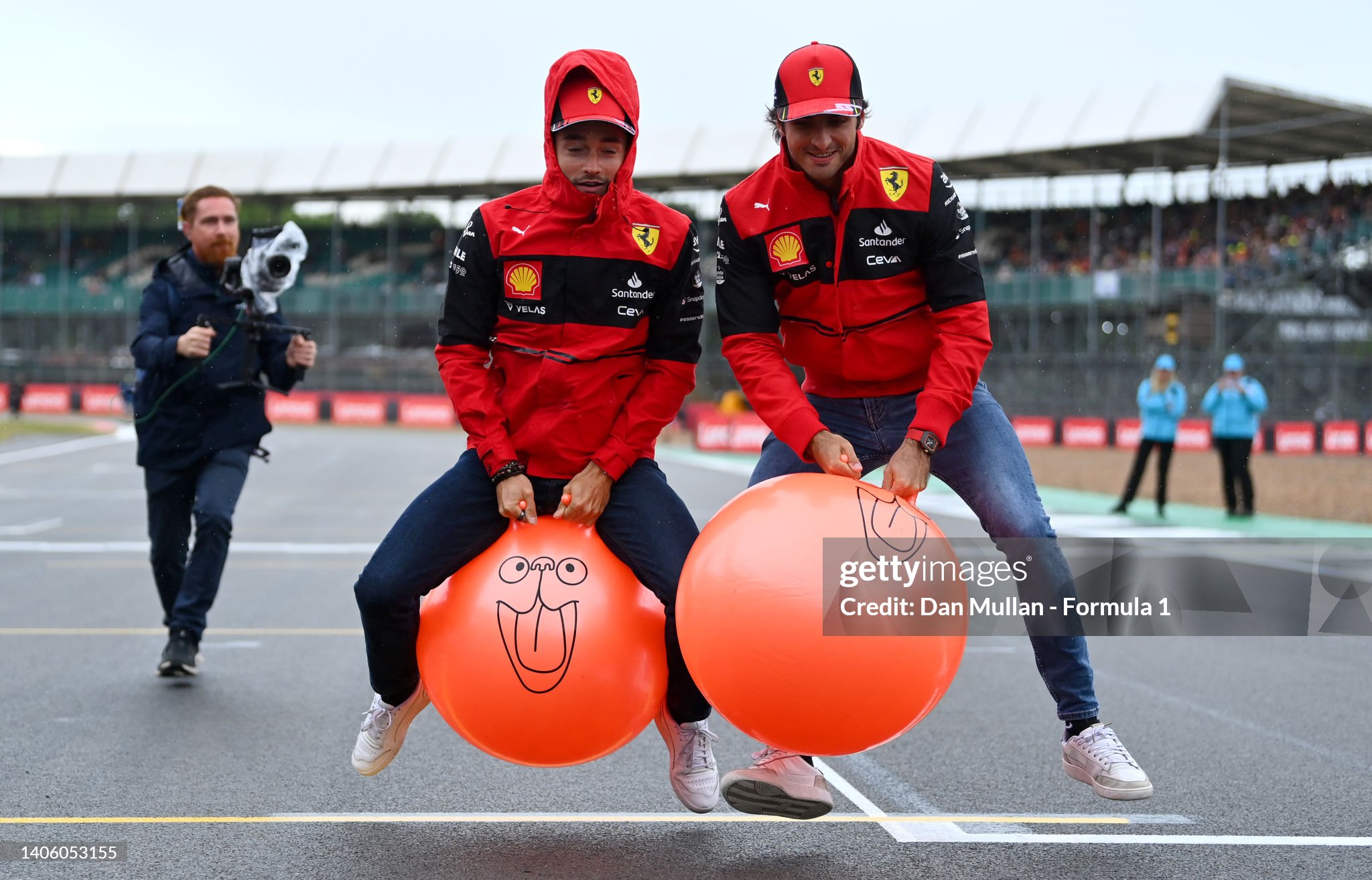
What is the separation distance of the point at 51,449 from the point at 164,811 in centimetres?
2536

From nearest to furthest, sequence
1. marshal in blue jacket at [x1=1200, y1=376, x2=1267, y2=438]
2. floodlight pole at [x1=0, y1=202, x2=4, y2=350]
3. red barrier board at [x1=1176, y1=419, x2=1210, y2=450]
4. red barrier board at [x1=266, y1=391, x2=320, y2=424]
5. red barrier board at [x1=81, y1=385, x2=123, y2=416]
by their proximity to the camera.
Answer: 1. marshal in blue jacket at [x1=1200, y1=376, x2=1267, y2=438]
2. red barrier board at [x1=1176, y1=419, x2=1210, y2=450]
3. red barrier board at [x1=266, y1=391, x2=320, y2=424]
4. red barrier board at [x1=81, y1=385, x2=123, y2=416]
5. floodlight pole at [x1=0, y1=202, x2=4, y2=350]

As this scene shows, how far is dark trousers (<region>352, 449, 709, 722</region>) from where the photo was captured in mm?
3723

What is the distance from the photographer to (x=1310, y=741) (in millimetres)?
5352

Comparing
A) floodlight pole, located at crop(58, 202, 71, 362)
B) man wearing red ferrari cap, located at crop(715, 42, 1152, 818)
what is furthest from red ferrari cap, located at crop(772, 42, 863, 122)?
floodlight pole, located at crop(58, 202, 71, 362)

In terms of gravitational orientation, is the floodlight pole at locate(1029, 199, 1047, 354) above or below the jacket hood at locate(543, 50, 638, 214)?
above

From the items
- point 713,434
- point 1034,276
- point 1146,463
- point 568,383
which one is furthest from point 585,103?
point 1034,276

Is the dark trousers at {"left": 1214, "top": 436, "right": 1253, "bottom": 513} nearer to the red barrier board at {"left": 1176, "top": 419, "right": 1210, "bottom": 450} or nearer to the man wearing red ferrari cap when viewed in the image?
the man wearing red ferrari cap

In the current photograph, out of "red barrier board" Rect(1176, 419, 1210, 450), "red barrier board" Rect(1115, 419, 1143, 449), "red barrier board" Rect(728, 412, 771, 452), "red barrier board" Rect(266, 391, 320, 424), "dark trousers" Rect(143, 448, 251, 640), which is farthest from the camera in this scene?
"red barrier board" Rect(266, 391, 320, 424)

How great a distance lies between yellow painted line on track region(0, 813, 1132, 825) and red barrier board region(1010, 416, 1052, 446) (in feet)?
106

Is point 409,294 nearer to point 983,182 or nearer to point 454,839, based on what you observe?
point 983,182

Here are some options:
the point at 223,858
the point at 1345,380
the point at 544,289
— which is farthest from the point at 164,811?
the point at 1345,380

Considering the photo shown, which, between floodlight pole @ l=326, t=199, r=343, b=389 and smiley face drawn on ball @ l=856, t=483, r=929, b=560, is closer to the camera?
smiley face drawn on ball @ l=856, t=483, r=929, b=560

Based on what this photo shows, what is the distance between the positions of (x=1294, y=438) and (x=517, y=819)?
106 ft

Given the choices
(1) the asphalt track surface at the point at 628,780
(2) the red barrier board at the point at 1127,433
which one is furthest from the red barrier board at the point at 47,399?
(1) the asphalt track surface at the point at 628,780
